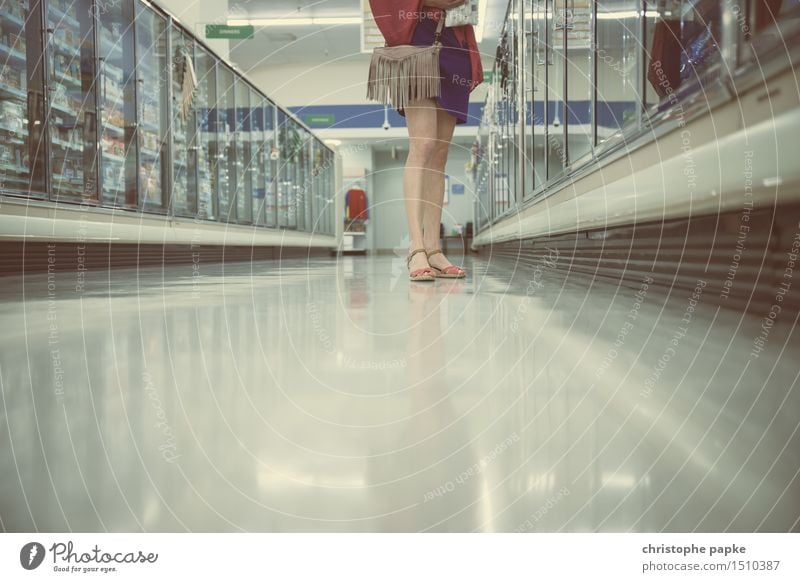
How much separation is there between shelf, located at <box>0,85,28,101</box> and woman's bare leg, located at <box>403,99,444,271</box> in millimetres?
1836

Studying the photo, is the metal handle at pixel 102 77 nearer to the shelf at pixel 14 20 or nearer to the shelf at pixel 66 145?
the shelf at pixel 66 145

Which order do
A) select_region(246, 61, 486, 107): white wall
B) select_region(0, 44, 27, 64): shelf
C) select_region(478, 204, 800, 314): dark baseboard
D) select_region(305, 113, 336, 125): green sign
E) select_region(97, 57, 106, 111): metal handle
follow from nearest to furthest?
select_region(478, 204, 800, 314): dark baseboard → select_region(0, 44, 27, 64): shelf → select_region(97, 57, 106, 111): metal handle → select_region(305, 113, 336, 125): green sign → select_region(246, 61, 486, 107): white wall

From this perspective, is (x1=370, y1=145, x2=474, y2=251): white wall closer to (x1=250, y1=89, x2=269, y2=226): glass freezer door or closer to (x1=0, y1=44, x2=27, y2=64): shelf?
(x1=250, y1=89, x2=269, y2=226): glass freezer door

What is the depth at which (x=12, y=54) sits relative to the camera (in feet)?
9.71

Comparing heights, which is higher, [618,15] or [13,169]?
[618,15]

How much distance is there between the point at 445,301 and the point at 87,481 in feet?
3.34

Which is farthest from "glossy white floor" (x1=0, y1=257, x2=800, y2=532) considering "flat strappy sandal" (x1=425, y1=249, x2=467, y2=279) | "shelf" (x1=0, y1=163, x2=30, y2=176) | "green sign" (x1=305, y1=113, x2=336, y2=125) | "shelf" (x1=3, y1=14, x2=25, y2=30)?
"green sign" (x1=305, y1=113, x2=336, y2=125)

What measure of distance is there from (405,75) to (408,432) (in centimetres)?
176

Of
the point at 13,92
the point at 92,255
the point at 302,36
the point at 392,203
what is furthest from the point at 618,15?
the point at 392,203

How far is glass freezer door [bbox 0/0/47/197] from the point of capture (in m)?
2.86

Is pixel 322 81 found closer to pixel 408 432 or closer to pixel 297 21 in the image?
pixel 297 21

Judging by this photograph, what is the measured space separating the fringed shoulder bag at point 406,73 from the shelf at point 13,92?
1.74m

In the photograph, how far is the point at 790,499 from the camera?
1.00 ft
